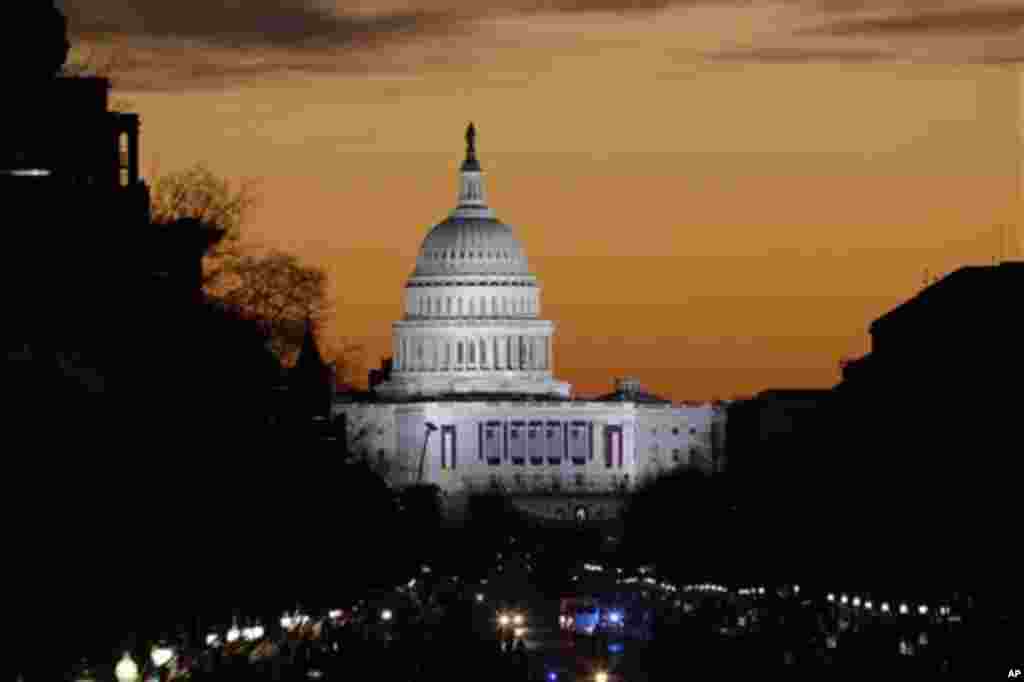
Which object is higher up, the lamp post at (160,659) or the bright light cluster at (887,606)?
the lamp post at (160,659)

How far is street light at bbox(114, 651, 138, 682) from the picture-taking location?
47.0 m

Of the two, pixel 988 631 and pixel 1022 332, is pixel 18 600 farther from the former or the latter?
pixel 1022 332

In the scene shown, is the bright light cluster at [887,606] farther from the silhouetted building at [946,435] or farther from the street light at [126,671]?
the street light at [126,671]

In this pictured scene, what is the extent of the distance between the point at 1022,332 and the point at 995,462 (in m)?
7.01

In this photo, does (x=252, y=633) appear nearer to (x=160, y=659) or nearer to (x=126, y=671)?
(x=160, y=659)

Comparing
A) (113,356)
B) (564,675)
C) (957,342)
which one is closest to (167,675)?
(113,356)

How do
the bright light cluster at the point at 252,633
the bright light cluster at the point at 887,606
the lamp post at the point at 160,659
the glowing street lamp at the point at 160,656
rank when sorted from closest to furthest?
the lamp post at the point at 160,659 → the glowing street lamp at the point at 160,656 → the bright light cluster at the point at 252,633 → the bright light cluster at the point at 887,606

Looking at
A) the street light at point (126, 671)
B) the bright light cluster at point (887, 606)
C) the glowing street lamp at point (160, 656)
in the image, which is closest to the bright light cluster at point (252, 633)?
the bright light cluster at point (887, 606)

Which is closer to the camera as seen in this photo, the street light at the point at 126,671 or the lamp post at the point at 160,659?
the street light at the point at 126,671

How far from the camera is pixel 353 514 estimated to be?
123m

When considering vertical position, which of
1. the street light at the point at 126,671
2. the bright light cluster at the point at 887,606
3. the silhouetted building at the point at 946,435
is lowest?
the bright light cluster at the point at 887,606

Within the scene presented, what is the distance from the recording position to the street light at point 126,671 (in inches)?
1849

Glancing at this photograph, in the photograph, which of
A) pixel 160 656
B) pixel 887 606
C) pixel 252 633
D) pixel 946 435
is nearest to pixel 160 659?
pixel 160 656

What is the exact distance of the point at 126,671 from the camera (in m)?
47.1
